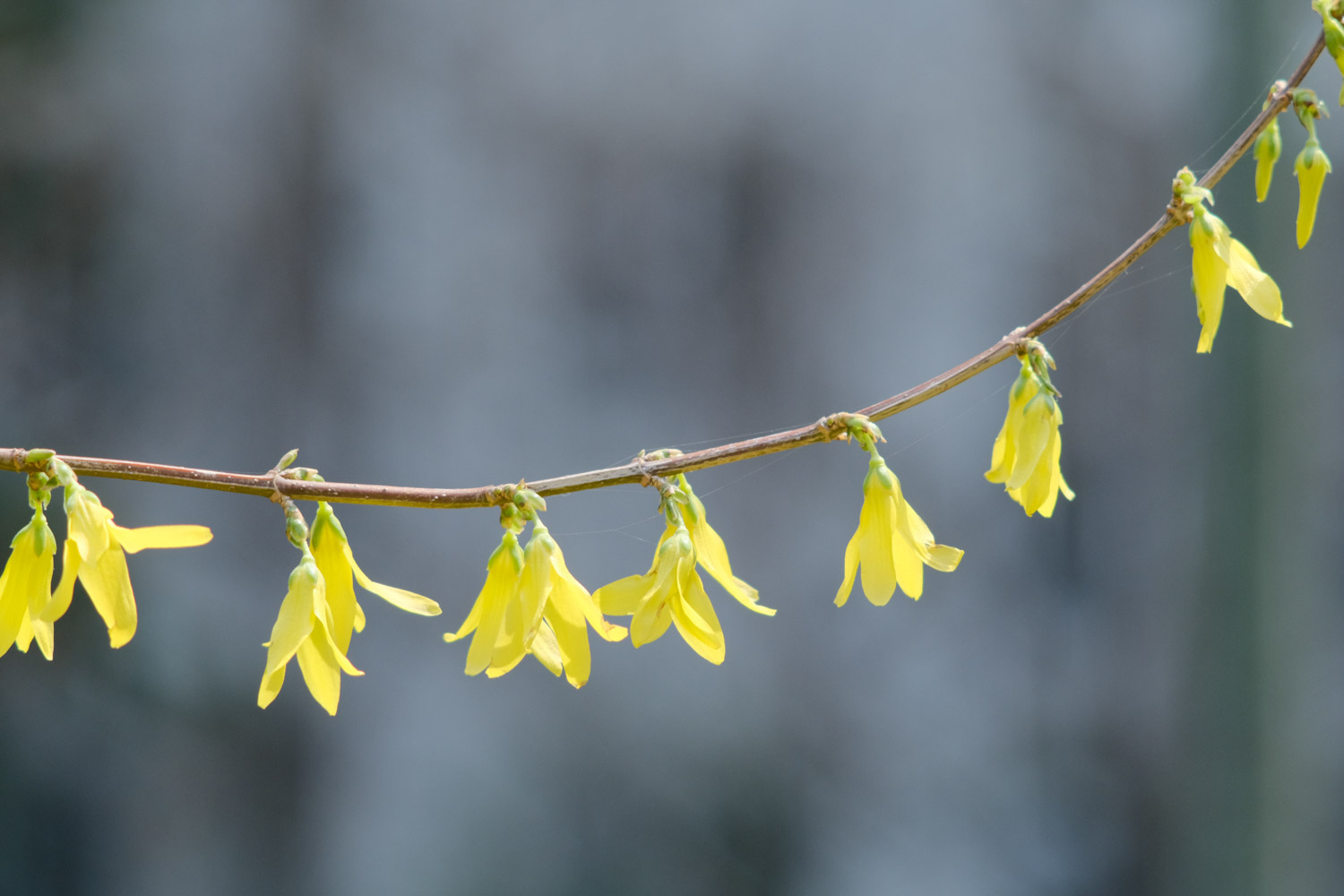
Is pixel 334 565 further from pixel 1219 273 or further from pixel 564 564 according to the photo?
pixel 1219 273

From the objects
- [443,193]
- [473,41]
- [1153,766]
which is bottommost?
[1153,766]

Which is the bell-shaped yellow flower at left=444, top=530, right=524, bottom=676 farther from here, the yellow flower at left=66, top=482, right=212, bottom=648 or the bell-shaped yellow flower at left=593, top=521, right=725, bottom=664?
the yellow flower at left=66, top=482, right=212, bottom=648

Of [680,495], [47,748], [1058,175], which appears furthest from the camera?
[1058,175]

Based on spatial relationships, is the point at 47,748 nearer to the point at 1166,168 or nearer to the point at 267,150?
the point at 267,150

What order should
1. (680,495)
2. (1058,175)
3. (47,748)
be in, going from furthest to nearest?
(1058,175) < (47,748) < (680,495)

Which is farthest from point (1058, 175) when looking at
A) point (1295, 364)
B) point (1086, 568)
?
point (1086, 568)

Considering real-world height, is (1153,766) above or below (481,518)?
below
